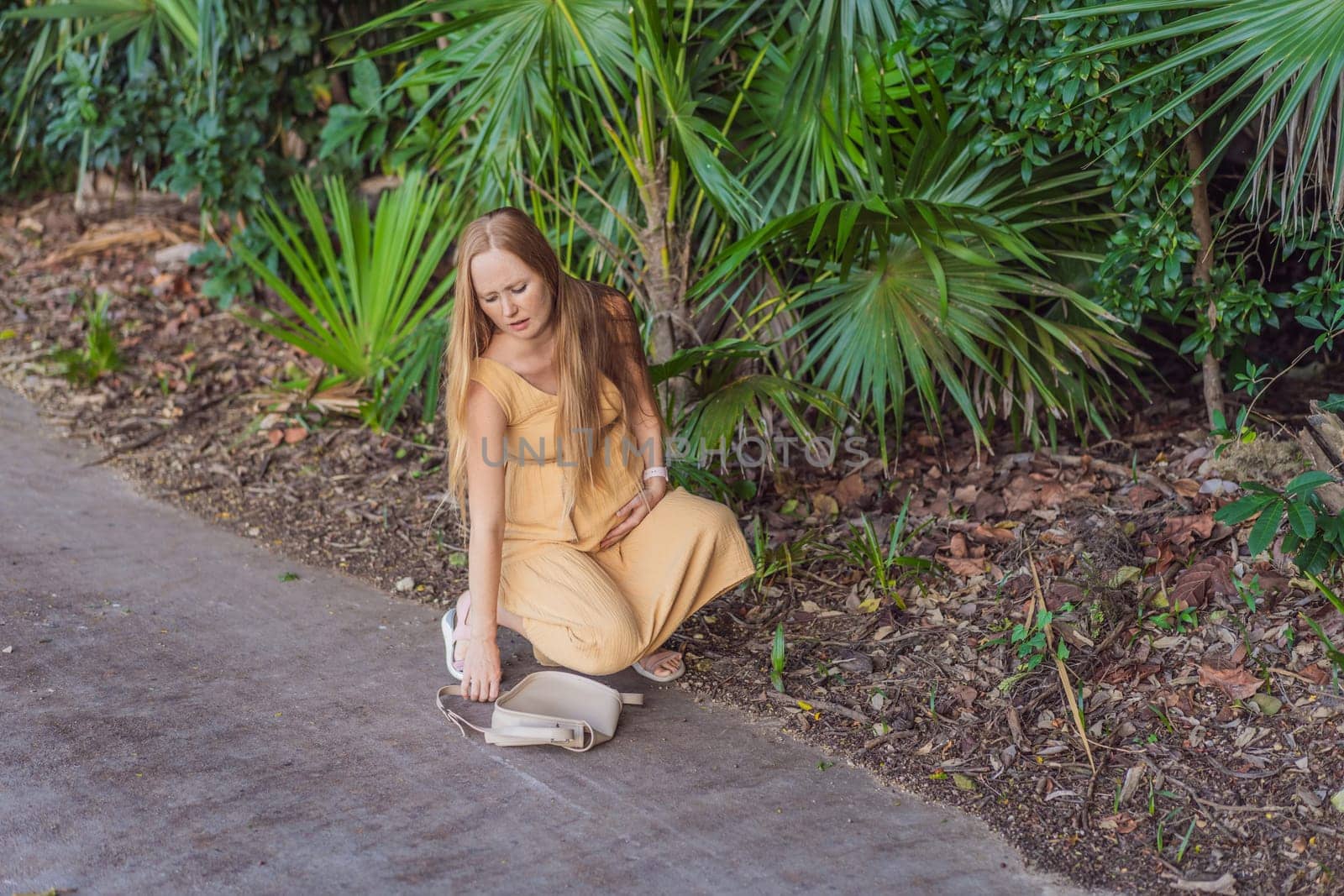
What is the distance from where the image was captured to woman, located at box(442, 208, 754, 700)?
2832 mm

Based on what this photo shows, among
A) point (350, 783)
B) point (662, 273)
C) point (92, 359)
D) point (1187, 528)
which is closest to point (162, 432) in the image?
point (92, 359)

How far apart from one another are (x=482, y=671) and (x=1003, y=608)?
1.39 metres

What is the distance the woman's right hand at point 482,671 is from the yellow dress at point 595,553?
0.14 metres

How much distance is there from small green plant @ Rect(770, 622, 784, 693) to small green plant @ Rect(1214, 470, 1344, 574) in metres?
1.08

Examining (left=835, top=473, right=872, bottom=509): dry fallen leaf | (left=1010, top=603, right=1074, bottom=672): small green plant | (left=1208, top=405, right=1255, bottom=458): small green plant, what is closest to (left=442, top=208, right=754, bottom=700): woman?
(left=1010, top=603, right=1074, bottom=672): small green plant

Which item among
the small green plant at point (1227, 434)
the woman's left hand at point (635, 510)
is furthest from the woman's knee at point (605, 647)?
the small green plant at point (1227, 434)

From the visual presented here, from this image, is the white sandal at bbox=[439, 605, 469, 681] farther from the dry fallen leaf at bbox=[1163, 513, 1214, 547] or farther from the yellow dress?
the dry fallen leaf at bbox=[1163, 513, 1214, 547]

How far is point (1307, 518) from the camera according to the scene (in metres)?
2.57

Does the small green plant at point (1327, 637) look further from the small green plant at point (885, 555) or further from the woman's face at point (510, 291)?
the woman's face at point (510, 291)

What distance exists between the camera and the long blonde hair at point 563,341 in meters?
2.81

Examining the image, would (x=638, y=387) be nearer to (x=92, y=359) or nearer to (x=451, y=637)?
(x=451, y=637)

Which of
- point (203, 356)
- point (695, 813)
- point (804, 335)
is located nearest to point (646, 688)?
point (695, 813)

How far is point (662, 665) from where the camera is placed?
10.2ft

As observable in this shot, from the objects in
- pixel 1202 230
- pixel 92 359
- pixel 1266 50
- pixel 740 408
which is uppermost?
pixel 1266 50
